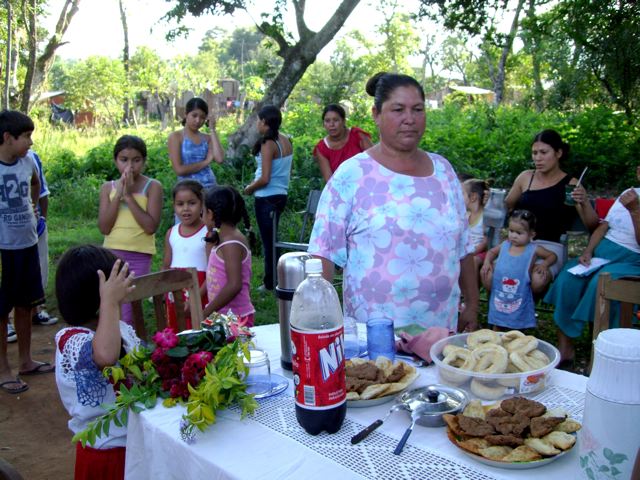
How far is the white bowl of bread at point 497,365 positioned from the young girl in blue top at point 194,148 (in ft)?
14.0

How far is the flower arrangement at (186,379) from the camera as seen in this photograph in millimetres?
1594

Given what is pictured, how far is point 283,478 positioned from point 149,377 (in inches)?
24.0

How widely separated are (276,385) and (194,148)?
4348 millimetres

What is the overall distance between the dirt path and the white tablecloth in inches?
80.5

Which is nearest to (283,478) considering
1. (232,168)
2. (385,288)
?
(385,288)

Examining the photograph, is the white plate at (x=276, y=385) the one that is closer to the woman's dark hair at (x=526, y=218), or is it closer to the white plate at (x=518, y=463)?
the white plate at (x=518, y=463)

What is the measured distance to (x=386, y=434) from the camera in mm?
1521

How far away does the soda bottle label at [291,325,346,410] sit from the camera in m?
1.43

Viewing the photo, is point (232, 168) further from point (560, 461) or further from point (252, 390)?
point (560, 461)

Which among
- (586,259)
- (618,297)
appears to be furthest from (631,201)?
(618,297)

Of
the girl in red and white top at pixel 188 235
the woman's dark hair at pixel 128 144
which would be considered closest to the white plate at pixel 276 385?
the girl in red and white top at pixel 188 235

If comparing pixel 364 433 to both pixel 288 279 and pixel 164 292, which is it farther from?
pixel 164 292

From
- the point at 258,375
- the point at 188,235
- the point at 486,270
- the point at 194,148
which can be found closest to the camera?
the point at 258,375

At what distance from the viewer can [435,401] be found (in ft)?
5.35
